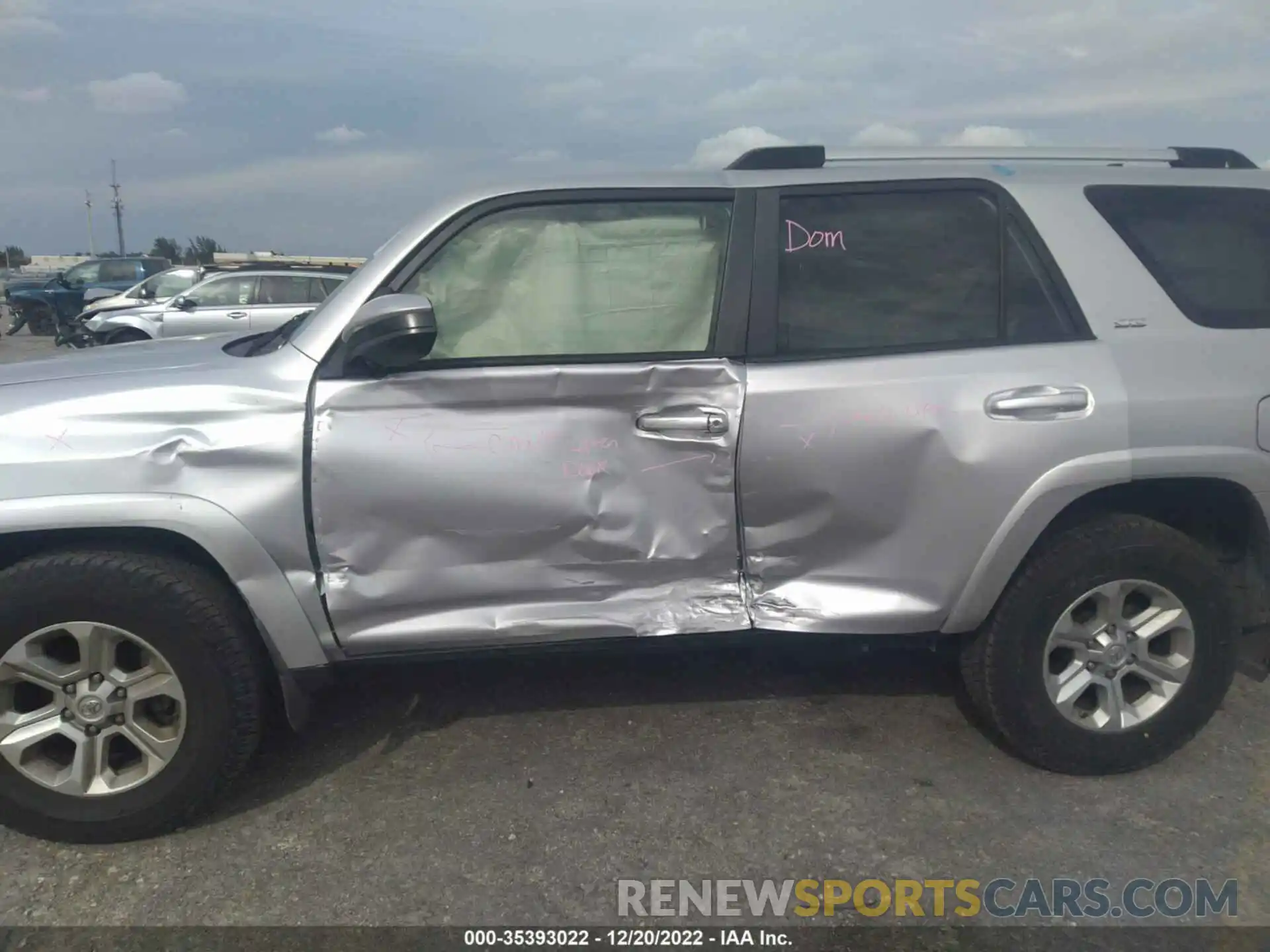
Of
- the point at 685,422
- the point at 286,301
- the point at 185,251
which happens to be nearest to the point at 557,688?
the point at 685,422

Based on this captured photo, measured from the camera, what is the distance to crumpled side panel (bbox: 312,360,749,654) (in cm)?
274

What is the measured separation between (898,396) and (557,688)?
1.72 m

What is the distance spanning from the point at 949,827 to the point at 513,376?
6.13ft

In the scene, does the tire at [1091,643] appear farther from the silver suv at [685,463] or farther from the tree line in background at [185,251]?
the tree line in background at [185,251]

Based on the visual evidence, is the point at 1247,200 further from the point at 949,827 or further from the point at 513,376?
the point at 513,376

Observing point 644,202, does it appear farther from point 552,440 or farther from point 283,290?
point 283,290

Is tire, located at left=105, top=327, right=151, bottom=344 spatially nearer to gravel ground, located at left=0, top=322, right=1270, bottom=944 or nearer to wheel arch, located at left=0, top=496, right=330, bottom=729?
gravel ground, located at left=0, top=322, right=1270, bottom=944

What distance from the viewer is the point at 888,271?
9.83ft

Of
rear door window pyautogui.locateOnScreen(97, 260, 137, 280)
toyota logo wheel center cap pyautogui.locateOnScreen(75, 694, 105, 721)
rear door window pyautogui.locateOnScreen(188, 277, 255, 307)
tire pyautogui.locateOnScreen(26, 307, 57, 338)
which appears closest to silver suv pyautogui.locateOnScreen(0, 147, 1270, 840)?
toyota logo wheel center cap pyautogui.locateOnScreen(75, 694, 105, 721)

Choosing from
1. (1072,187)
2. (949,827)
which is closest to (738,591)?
(949,827)

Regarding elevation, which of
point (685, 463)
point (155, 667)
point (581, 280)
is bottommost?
point (155, 667)

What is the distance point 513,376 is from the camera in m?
2.79

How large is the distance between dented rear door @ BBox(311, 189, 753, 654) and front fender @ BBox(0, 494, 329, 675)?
13 centimetres

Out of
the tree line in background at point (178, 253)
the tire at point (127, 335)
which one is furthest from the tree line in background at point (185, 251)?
the tire at point (127, 335)
